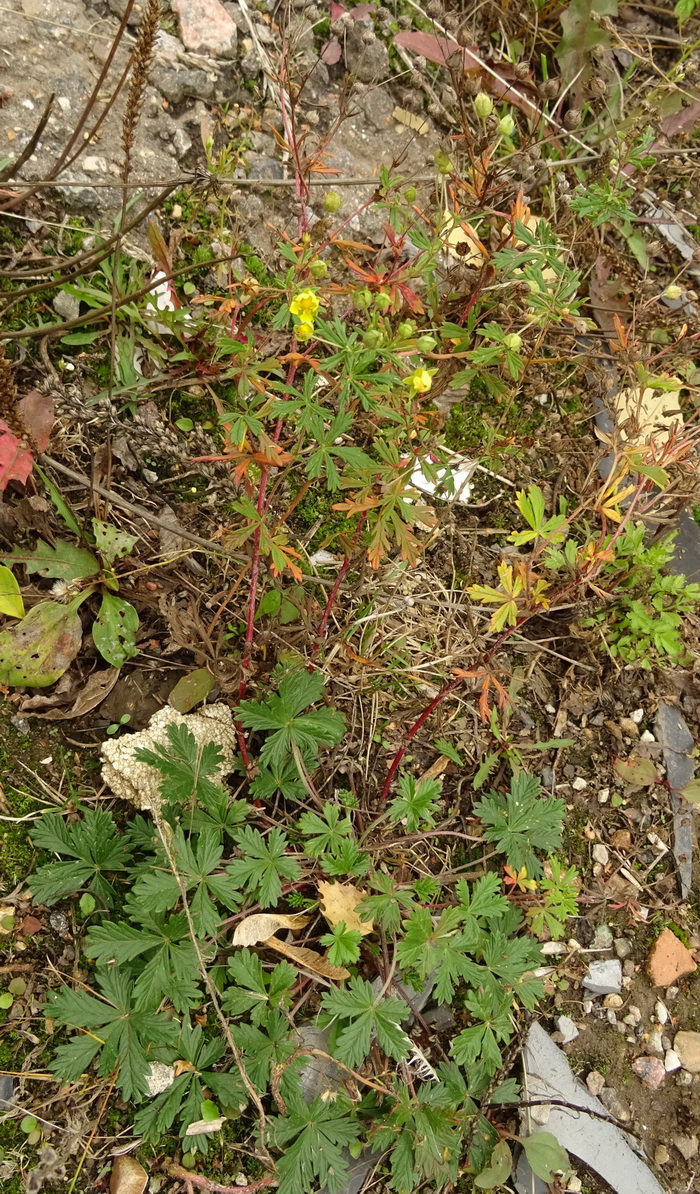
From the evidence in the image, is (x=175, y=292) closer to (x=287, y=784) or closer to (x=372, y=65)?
(x=372, y=65)

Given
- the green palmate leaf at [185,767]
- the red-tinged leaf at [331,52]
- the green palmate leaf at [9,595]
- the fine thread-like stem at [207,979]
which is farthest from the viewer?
the red-tinged leaf at [331,52]

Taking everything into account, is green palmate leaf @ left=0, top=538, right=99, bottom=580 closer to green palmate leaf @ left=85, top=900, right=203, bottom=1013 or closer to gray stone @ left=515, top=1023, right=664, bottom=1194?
green palmate leaf @ left=85, top=900, right=203, bottom=1013

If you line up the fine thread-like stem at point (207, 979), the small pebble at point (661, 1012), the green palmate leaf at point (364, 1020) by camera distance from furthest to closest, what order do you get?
the small pebble at point (661, 1012), the green palmate leaf at point (364, 1020), the fine thread-like stem at point (207, 979)

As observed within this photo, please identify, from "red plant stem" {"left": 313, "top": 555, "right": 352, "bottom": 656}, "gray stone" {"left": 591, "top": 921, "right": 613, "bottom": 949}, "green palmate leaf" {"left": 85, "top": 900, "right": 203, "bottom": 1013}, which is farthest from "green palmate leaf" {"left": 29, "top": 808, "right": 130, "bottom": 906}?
"gray stone" {"left": 591, "top": 921, "right": 613, "bottom": 949}

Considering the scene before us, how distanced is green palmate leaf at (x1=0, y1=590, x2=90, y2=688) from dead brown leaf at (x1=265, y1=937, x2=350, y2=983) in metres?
1.04

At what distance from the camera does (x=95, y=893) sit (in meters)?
2.24

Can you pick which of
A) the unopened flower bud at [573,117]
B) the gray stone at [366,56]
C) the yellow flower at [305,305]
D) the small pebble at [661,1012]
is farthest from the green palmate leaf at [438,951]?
the gray stone at [366,56]

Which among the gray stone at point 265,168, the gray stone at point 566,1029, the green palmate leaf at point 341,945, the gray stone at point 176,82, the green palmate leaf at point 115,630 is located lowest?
the gray stone at point 566,1029

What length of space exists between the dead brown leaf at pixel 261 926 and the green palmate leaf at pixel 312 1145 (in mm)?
419

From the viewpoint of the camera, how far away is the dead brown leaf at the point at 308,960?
7.53 ft

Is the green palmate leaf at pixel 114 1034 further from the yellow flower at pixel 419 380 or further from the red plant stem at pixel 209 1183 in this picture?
the yellow flower at pixel 419 380

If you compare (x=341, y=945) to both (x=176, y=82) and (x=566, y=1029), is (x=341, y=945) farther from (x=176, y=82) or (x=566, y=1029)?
(x=176, y=82)

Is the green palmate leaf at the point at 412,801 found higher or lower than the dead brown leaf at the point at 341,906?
higher

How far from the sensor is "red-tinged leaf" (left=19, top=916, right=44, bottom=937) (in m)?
2.23
